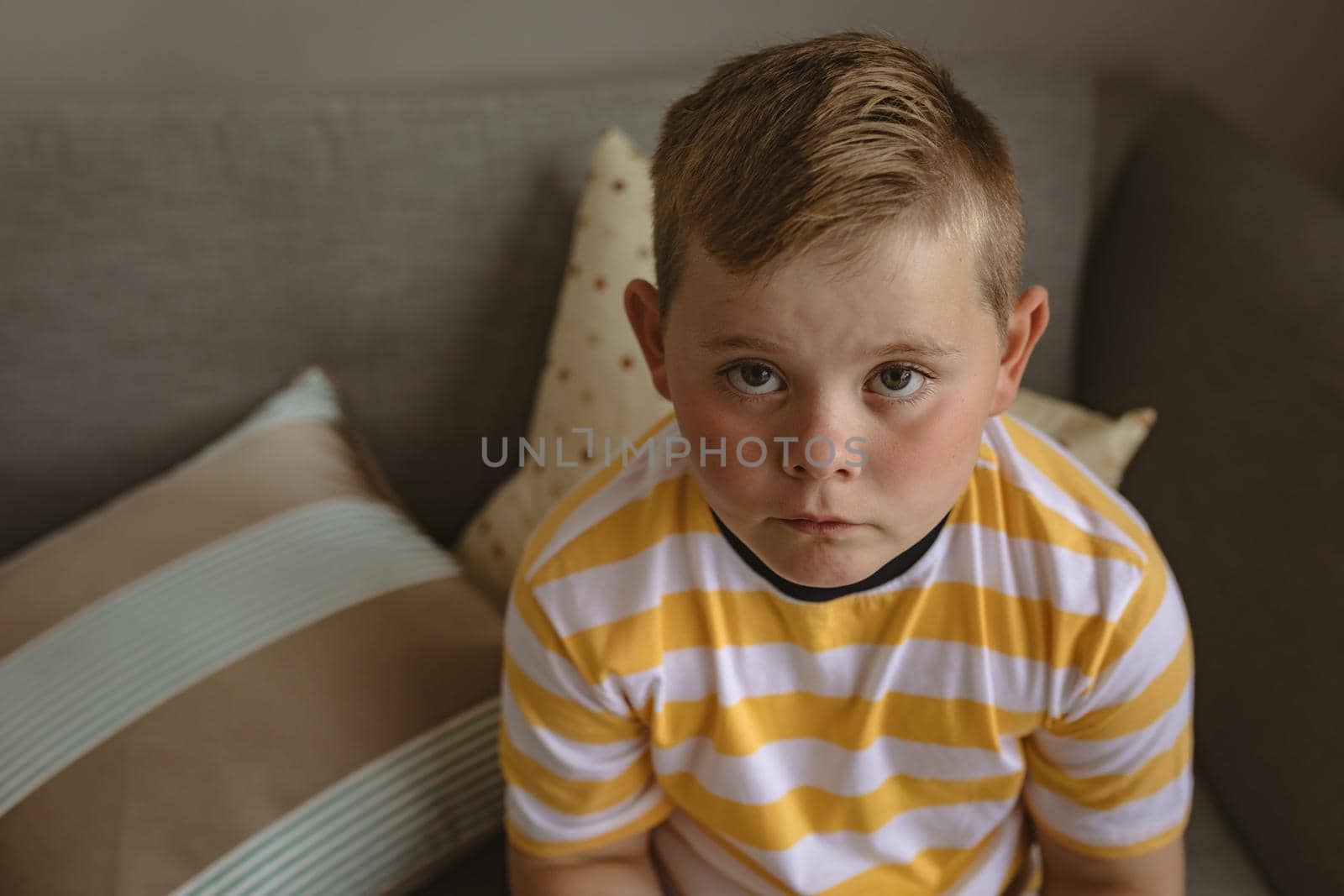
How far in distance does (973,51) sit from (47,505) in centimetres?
114

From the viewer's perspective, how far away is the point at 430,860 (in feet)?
3.13

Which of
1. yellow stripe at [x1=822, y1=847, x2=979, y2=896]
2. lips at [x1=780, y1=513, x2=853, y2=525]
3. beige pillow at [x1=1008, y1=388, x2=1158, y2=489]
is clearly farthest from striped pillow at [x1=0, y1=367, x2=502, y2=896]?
beige pillow at [x1=1008, y1=388, x2=1158, y2=489]

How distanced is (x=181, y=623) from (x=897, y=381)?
659 mm

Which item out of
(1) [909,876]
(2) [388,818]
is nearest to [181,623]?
(2) [388,818]

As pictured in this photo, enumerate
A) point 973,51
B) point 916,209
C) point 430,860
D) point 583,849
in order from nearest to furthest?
point 916,209 < point 583,849 < point 430,860 < point 973,51

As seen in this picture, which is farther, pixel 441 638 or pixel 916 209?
pixel 441 638

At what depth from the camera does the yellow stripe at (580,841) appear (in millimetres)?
841

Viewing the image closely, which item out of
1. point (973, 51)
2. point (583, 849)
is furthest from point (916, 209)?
point (973, 51)

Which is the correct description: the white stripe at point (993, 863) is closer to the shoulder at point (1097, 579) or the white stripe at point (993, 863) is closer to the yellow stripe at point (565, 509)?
the shoulder at point (1097, 579)

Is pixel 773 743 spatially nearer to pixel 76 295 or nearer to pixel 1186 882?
pixel 1186 882

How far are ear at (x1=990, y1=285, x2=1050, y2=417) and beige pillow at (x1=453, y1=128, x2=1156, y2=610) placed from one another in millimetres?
355

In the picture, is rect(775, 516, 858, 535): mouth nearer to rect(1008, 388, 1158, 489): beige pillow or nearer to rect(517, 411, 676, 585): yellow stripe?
rect(517, 411, 676, 585): yellow stripe

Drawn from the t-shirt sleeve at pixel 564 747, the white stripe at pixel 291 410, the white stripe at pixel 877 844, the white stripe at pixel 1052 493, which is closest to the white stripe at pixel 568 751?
the t-shirt sleeve at pixel 564 747

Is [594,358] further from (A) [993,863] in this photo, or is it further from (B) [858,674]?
(A) [993,863]
